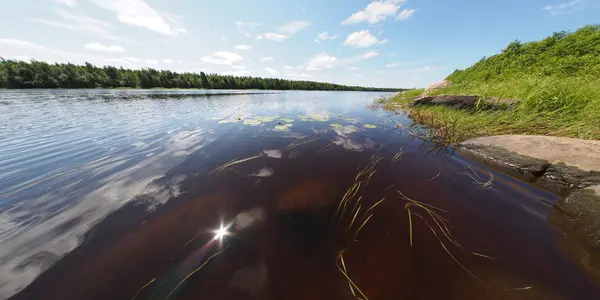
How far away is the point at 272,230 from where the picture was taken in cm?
219

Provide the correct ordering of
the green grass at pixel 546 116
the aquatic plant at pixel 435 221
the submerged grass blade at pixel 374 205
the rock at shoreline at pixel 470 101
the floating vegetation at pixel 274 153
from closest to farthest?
the aquatic plant at pixel 435 221, the submerged grass blade at pixel 374 205, the floating vegetation at pixel 274 153, the green grass at pixel 546 116, the rock at shoreline at pixel 470 101

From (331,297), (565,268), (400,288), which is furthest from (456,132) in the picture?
(331,297)

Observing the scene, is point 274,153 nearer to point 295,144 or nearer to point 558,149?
point 295,144

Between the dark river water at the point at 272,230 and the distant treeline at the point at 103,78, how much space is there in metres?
70.2

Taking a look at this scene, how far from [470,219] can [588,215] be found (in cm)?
154

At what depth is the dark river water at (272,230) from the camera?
5.27 feet

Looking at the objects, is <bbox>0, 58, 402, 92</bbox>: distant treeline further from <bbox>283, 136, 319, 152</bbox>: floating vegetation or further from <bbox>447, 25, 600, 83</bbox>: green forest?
<bbox>283, 136, 319, 152</bbox>: floating vegetation

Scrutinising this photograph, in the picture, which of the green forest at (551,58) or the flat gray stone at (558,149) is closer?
the flat gray stone at (558,149)

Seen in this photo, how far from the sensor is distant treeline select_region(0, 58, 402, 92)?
139ft

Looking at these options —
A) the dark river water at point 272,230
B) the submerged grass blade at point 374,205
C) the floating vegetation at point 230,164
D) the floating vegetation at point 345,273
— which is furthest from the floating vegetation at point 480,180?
the floating vegetation at point 230,164

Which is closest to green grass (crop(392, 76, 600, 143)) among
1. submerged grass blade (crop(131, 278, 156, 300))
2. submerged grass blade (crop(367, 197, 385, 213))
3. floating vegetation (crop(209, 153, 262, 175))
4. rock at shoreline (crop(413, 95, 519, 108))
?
→ rock at shoreline (crop(413, 95, 519, 108))

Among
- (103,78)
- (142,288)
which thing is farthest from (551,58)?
(103,78)

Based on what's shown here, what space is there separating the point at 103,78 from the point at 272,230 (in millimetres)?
77291

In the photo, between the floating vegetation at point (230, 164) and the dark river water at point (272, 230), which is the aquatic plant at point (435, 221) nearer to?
the dark river water at point (272, 230)
